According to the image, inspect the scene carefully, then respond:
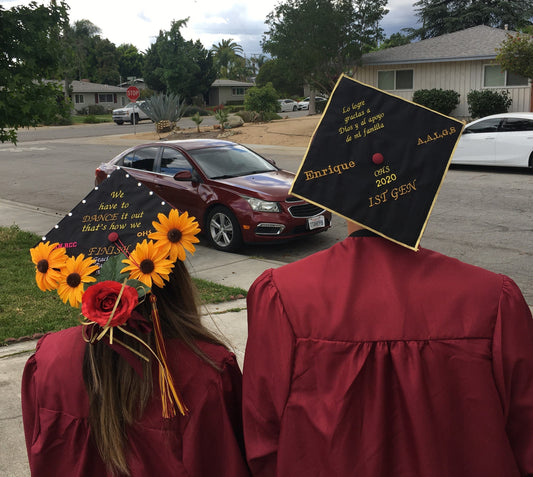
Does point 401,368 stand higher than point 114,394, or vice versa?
point 401,368

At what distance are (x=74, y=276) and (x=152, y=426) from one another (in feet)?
1.65

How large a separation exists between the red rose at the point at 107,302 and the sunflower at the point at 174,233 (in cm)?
18

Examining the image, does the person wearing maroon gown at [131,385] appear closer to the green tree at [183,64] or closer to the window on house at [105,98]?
the green tree at [183,64]

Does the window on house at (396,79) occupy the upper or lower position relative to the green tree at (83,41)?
lower

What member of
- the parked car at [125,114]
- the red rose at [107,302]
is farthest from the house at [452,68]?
the red rose at [107,302]

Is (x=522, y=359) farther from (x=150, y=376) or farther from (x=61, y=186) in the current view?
(x=61, y=186)

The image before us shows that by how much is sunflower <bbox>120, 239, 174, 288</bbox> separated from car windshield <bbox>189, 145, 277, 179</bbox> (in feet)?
24.4

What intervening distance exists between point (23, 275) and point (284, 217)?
346cm

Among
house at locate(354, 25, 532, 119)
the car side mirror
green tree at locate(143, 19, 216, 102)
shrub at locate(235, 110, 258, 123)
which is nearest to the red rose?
the car side mirror

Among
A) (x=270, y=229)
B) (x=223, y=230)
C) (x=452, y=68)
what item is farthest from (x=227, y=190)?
(x=452, y=68)

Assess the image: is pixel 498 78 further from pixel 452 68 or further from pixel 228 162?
pixel 228 162

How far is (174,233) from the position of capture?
1841mm

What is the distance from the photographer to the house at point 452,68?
25734 mm

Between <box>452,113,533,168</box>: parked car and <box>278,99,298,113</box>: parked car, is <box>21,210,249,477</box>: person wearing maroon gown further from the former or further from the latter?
<box>278,99,298,113</box>: parked car
